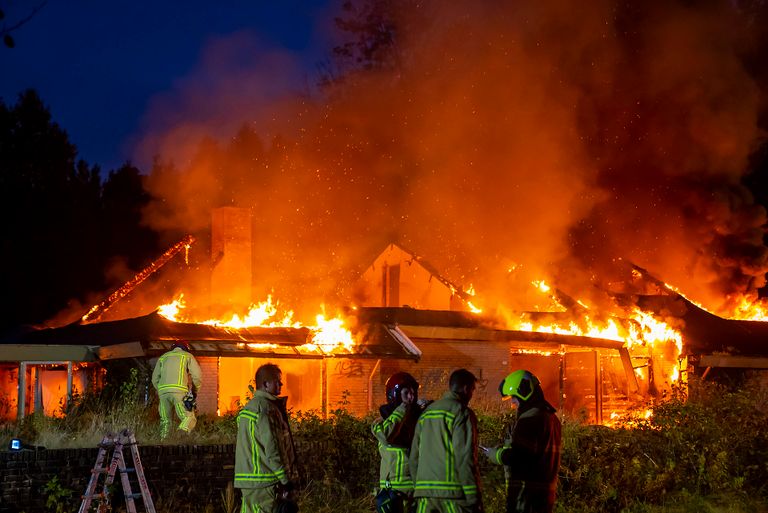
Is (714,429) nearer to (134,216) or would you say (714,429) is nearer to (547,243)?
(547,243)

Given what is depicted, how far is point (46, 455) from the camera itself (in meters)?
9.10

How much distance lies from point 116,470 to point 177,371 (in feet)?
10.5

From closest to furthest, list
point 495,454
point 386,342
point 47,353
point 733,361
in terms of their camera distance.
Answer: point 495,454 → point 47,353 → point 386,342 → point 733,361

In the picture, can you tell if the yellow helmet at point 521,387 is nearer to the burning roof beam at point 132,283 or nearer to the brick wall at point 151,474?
the brick wall at point 151,474

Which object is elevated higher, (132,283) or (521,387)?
(132,283)

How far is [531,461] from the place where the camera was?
693 cm

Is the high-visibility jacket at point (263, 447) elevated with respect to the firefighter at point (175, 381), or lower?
lower

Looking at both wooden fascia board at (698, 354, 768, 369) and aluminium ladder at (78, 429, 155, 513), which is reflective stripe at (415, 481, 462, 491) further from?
wooden fascia board at (698, 354, 768, 369)

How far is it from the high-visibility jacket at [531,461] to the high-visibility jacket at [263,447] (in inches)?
60.7

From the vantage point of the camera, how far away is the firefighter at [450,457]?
6.84 metres

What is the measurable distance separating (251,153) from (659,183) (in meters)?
17.0

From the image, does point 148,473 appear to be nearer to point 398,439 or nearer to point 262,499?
point 262,499

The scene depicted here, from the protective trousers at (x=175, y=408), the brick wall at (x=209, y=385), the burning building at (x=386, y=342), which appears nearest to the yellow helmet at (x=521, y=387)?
the protective trousers at (x=175, y=408)

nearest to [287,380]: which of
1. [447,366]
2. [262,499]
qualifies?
[447,366]
